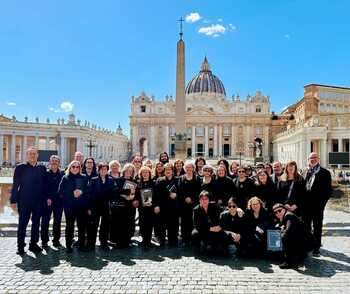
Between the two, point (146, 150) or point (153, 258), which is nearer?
point (153, 258)

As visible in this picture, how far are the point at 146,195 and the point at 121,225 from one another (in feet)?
2.62

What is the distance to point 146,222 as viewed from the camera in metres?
7.17

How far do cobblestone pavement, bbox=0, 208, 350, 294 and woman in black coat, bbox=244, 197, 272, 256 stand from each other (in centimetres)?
23

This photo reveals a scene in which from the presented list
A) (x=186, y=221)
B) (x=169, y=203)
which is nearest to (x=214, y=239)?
(x=186, y=221)

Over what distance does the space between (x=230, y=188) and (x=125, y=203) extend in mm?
2217

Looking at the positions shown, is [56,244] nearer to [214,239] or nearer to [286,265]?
[214,239]

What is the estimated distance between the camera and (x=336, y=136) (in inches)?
1518

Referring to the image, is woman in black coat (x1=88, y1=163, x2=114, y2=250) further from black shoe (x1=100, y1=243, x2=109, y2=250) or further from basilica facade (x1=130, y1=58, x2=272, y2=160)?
basilica facade (x1=130, y1=58, x2=272, y2=160)

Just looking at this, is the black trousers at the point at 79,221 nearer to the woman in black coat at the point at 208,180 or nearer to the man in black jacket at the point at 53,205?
the man in black jacket at the point at 53,205

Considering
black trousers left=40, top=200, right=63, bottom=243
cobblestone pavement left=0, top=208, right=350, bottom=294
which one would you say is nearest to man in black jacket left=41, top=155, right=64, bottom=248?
black trousers left=40, top=200, right=63, bottom=243

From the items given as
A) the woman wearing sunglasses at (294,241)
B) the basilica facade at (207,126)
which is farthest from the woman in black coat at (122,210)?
the basilica facade at (207,126)

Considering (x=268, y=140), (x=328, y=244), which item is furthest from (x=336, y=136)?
(x=268, y=140)

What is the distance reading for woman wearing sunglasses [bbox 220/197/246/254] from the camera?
6352 mm

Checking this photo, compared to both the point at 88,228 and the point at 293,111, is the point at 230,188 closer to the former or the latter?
the point at 88,228
